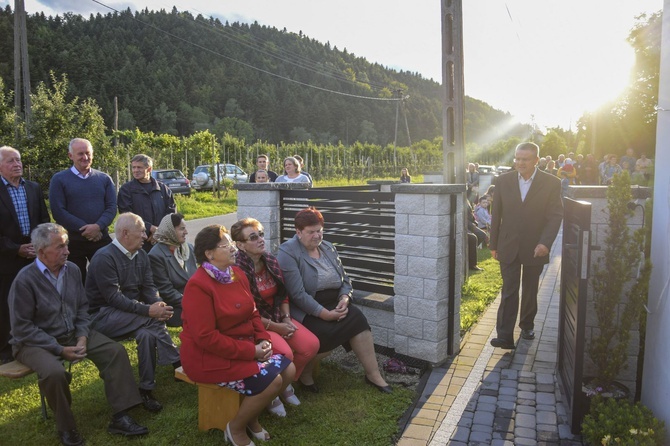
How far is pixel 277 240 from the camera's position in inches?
254

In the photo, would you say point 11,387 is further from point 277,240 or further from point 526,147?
point 526,147

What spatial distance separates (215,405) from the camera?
3852 mm

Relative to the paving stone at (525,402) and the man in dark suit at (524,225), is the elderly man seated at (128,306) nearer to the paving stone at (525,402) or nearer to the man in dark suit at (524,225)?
the paving stone at (525,402)

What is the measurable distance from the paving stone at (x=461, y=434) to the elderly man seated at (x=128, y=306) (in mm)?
2272

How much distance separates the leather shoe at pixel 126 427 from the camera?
387 centimetres

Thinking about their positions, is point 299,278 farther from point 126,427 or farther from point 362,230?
point 126,427

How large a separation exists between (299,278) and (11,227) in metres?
2.95

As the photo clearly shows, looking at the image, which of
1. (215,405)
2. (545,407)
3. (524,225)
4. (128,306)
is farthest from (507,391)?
(128,306)

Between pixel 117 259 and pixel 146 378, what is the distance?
989mm

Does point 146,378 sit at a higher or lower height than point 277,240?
lower

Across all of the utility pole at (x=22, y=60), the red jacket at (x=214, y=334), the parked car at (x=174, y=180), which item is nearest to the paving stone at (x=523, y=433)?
the red jacket at (x=214, y=334)

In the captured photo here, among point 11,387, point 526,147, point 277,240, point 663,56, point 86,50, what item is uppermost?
point 86,50

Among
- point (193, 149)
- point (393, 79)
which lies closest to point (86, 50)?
point (193, 149)

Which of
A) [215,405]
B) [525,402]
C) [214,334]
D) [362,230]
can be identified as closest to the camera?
[214,334]
